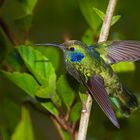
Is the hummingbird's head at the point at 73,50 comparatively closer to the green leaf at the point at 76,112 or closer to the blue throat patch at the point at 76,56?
the blue throat patch at the point at 76,56

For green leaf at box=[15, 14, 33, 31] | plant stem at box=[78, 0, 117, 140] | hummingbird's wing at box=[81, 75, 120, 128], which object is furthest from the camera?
green leaf at box=[15, 14, 33, 31]

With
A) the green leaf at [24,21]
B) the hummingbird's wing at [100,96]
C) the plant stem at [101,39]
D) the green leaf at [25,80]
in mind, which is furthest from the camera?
the green leaf at [24,21]

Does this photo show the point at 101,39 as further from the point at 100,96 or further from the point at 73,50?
the point at 100,96

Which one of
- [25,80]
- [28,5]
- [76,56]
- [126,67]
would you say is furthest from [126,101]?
[28,5]

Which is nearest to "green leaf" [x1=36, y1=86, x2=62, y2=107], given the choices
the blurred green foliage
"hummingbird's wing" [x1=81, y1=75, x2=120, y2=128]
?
the blurred green foliage

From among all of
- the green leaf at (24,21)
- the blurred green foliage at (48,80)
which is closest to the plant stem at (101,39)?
the blurred green foliage at (48,80)

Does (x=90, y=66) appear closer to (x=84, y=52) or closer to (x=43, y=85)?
(x=84, y=52)

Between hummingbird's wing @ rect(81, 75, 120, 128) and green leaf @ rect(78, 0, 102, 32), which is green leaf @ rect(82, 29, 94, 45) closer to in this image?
green leaf @ rect(78, 0, 102, 32)
